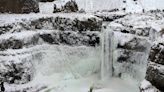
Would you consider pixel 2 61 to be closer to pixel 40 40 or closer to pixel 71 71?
pixel 40 40

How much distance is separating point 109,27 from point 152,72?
3.13 metres

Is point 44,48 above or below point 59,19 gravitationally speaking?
below

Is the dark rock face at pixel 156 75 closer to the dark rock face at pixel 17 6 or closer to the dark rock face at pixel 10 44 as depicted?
the dark rock face at pixel 10 44

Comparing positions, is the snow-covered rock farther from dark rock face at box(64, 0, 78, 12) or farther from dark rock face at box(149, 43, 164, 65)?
dark rock face at box(64, 0, 78, 12)

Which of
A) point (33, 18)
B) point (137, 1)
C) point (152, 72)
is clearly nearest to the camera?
point (152, 72)

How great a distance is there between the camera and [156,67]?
4.27 metres

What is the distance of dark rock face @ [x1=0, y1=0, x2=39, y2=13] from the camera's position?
7.25 m

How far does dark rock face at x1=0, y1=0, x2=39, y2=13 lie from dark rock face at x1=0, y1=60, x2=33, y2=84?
1.75 meters

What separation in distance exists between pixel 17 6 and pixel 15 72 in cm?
203

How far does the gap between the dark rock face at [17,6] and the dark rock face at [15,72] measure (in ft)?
5.73

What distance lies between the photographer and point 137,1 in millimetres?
10531

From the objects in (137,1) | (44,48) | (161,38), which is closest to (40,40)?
(44,48)

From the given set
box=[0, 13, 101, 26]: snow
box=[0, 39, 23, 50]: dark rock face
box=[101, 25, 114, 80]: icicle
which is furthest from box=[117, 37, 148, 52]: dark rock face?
box=[0, 39, 23, 50]: dark rock face

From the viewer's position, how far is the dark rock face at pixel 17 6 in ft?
23.8
